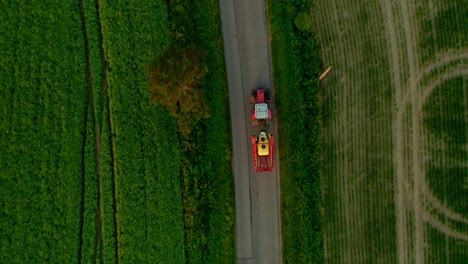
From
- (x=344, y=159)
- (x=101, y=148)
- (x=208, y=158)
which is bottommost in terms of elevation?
(x=344, y=159)

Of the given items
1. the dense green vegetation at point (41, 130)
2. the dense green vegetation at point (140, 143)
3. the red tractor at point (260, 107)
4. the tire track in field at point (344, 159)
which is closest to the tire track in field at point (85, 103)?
the dense green vegetation at point (41, 130)

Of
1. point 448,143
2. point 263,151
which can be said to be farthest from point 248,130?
point 448,143

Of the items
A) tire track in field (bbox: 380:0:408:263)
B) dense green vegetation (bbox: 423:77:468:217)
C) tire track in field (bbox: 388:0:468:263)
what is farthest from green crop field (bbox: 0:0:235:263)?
dense green vegetation (bbox: 423:77:468:217)

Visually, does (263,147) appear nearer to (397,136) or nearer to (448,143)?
(397,136)

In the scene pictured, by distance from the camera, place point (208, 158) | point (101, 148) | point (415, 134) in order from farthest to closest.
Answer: point (415, 134), point (208, 158), point (101, 148)

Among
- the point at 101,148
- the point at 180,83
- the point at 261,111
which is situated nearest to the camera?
the point at 180,83

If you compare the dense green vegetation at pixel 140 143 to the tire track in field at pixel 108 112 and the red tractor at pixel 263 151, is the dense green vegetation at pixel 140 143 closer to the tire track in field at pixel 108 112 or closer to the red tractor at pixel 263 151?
the tire track in field at pixel 108 112
